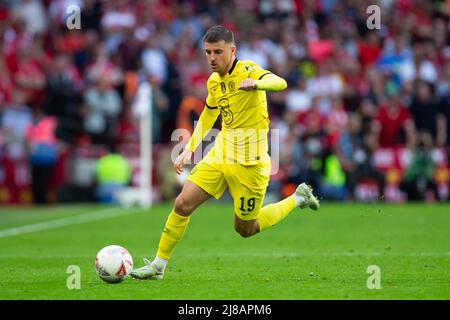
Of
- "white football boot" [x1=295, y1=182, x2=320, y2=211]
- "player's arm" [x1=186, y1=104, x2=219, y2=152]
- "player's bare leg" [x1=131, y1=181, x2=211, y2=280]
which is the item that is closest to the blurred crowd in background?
"white football boot" [x1=295, y1=182, x2=320, y2=211]

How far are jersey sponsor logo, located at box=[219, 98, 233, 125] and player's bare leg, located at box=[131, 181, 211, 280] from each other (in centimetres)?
80

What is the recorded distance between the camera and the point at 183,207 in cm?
1035

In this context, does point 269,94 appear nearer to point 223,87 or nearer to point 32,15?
point 32,15

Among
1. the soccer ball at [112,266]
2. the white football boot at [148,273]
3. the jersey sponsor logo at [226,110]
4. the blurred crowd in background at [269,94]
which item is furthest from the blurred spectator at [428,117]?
the soccer ball at [112,266]

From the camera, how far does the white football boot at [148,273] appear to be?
10.3 metres

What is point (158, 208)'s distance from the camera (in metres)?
22.7

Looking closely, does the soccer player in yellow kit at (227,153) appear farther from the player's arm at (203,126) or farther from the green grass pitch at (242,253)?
the green grass pitch at (242,253)

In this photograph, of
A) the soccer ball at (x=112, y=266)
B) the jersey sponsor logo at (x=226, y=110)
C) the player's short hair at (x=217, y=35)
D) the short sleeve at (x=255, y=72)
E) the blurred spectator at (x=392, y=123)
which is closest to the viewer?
the soccer ball at (x=112, y=266)

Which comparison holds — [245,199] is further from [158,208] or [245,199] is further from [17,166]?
[17,166]

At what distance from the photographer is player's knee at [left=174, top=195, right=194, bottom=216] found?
33.9 feet

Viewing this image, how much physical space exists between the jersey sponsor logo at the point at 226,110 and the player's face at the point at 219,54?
0.36m

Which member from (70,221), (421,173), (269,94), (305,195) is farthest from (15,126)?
(305,195)

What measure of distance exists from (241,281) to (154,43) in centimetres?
1532

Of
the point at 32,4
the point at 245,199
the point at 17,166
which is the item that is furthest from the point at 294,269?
the point at 32,4
